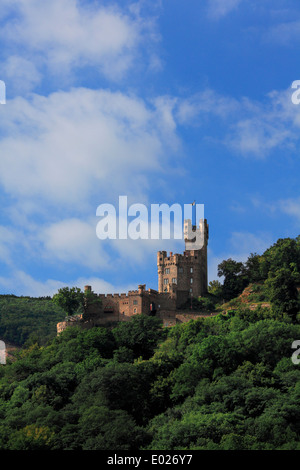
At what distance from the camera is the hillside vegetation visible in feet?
189

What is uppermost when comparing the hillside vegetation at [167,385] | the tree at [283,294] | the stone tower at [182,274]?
the stone tower at [182,274]

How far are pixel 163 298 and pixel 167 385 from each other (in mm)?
23550

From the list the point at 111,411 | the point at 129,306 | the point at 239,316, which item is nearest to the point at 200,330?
the point at 239,316

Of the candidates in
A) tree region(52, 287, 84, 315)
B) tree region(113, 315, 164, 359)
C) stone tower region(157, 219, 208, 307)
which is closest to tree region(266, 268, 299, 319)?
stone tower region(157, 219, 208, 307)

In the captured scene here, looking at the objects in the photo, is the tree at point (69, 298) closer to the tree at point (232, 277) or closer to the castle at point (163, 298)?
the castle at point (163, 298)

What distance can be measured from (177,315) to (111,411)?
28662mm

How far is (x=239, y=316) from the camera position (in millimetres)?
81562

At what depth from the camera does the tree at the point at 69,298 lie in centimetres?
9088

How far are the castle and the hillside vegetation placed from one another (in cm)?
346

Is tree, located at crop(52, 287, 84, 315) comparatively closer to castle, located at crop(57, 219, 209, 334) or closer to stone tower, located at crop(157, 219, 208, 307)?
castle, located at crop(57, 219, 209, 334)

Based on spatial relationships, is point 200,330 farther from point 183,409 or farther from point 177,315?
point 183,409

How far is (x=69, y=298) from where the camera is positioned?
299 ft

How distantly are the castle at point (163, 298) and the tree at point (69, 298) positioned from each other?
99 centimetres

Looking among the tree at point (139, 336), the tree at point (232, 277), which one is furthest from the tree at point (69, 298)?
the tree at point (232, 277)
